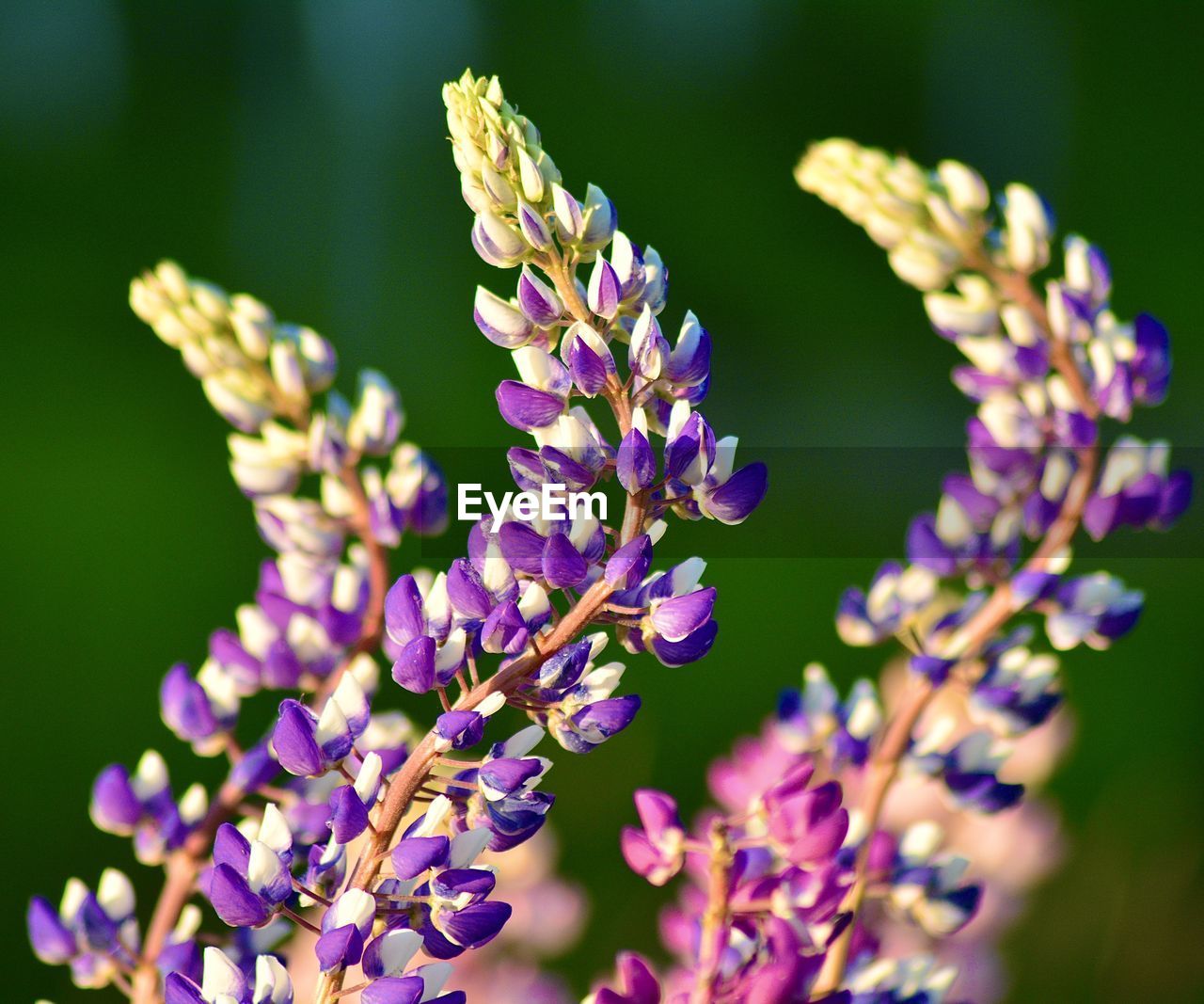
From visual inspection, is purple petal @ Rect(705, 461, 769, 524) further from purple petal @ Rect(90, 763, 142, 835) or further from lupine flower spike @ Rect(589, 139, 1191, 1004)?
purple petal @ Rect(90, 763, 142, 835)

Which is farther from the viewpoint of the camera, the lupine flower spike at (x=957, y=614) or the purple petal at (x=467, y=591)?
the lupine flower spike at (x=957, y=614)

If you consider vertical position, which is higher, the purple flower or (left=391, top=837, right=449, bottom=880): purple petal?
the purple flower

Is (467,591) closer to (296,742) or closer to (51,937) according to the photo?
(296,742)

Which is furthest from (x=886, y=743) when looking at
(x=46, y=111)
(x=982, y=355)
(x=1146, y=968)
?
(x=46, y=111)

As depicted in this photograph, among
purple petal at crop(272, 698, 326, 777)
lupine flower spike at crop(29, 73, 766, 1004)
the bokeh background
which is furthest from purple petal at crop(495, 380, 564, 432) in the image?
the bokeh background

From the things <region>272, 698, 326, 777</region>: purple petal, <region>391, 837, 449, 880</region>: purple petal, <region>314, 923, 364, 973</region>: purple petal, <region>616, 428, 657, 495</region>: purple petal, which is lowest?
<region>314, 923, 364, 973</region>: purple petal

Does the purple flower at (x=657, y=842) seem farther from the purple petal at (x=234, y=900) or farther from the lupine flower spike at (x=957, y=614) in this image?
the purple petal at (x=234, y=900)

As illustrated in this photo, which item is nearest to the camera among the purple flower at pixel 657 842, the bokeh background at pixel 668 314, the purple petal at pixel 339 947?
the purple petal at pixel 339 947

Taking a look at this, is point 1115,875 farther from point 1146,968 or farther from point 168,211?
point 168,211

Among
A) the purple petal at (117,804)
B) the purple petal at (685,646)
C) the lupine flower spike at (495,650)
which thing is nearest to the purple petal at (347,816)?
the lupine flower spike at (495,650)
